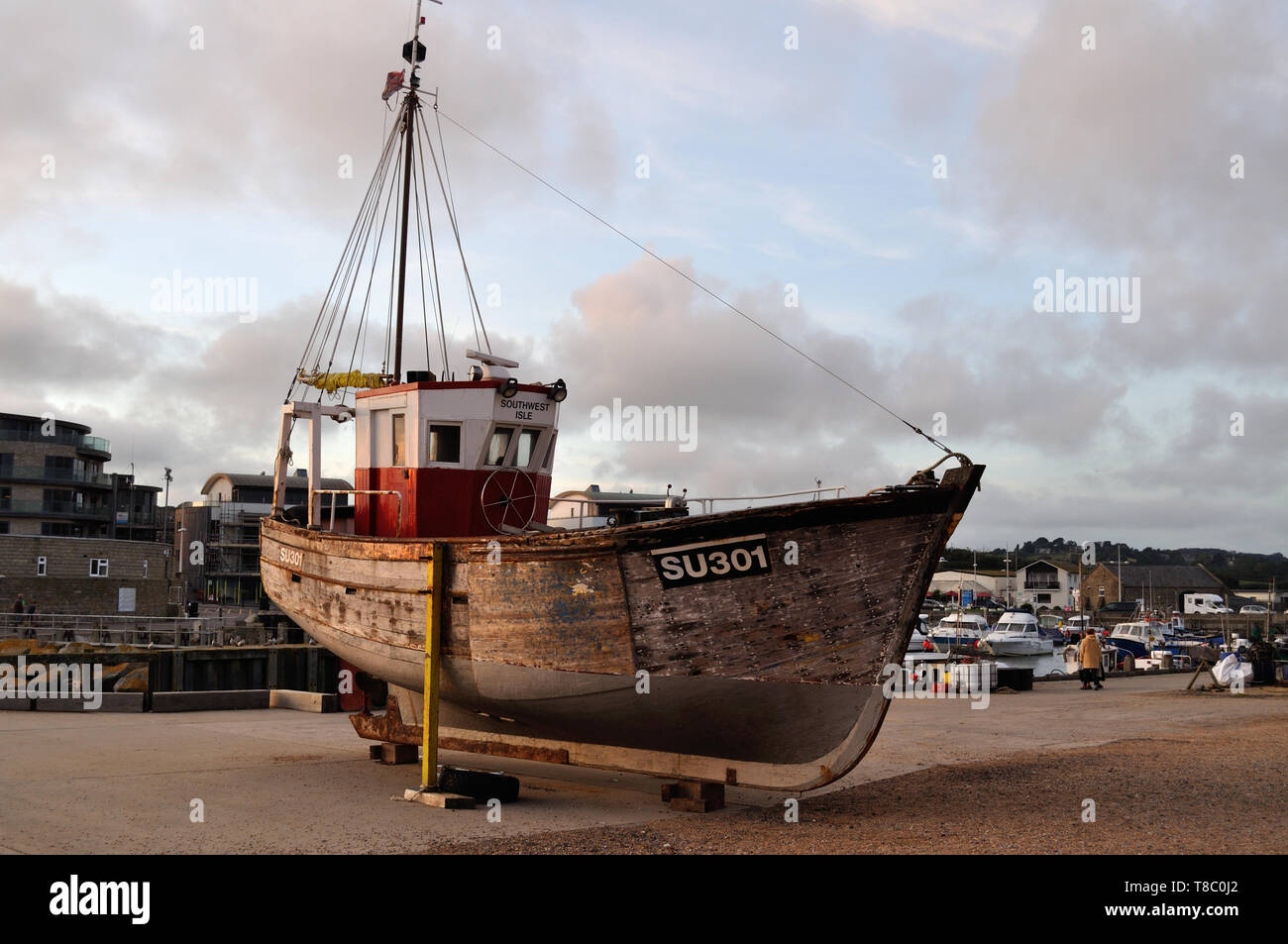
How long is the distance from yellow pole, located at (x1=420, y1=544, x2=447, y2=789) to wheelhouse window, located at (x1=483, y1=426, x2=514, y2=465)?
1.68 meters

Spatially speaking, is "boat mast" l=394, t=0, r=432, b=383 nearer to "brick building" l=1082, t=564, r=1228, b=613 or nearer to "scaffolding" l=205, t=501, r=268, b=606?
"scaffolding" l=205, t=501, r=268, b=606

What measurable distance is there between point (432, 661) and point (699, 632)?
3.16 metres

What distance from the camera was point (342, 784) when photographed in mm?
11984

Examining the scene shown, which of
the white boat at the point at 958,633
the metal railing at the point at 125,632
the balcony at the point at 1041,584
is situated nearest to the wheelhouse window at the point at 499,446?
the metal railing at the point at 125,632

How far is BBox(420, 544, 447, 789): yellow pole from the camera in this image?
1111 cm

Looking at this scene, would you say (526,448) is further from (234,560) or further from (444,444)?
(234,560)

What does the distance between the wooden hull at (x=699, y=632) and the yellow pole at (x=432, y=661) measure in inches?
5.9

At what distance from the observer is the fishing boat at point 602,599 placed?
379 inches

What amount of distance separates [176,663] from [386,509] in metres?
12.9

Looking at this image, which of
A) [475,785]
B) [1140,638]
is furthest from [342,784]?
[1140,638]

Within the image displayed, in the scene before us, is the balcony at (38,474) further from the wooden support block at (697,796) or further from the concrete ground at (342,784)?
the wooden support block at (697,796)

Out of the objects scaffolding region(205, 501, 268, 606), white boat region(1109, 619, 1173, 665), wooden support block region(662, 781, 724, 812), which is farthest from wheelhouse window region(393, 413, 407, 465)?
scaffolding region(205, 501, 268, 606)
